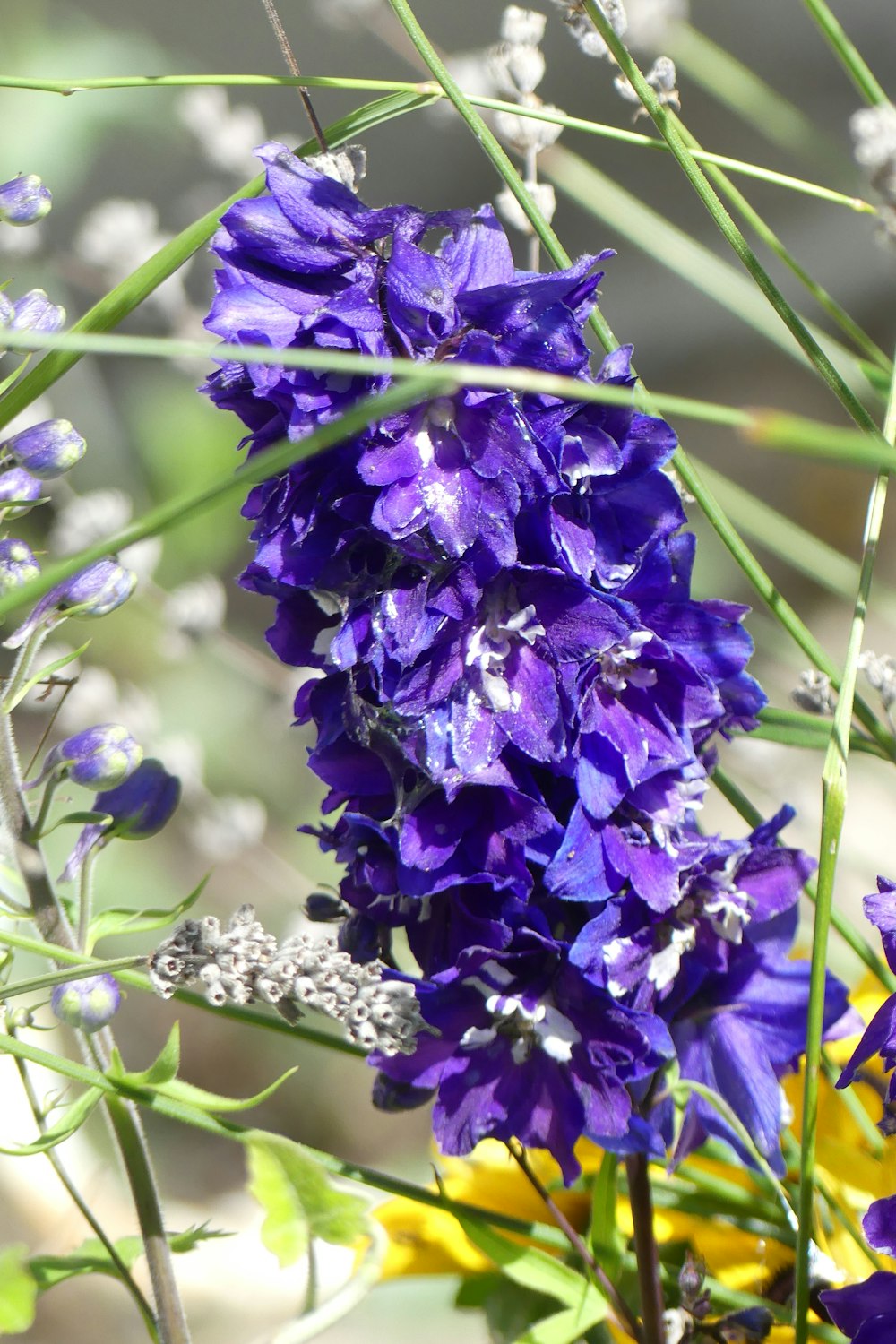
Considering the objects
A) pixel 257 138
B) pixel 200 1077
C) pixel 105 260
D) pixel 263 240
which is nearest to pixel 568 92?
pixel 257 138

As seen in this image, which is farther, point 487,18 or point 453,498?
point 487,18

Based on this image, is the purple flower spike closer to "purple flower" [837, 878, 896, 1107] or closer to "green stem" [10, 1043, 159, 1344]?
"green stem" [10, 1043, 159, 1344]

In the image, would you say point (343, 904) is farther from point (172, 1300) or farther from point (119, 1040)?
point (119, 1040)

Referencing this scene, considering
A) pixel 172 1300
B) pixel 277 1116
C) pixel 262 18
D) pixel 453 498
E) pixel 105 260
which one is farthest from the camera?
pixel 262 18

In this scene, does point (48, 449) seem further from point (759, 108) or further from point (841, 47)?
point (759, 108)

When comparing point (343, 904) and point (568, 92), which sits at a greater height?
point (568, 92)

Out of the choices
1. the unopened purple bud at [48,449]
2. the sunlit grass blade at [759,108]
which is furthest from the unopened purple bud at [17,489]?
the sunlit grass blade at [759,108]

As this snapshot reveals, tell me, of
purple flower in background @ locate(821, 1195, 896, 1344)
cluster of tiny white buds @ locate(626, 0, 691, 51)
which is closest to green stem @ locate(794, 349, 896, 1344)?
purple flower in background @ locate(821, 1195, 896, 1344)
